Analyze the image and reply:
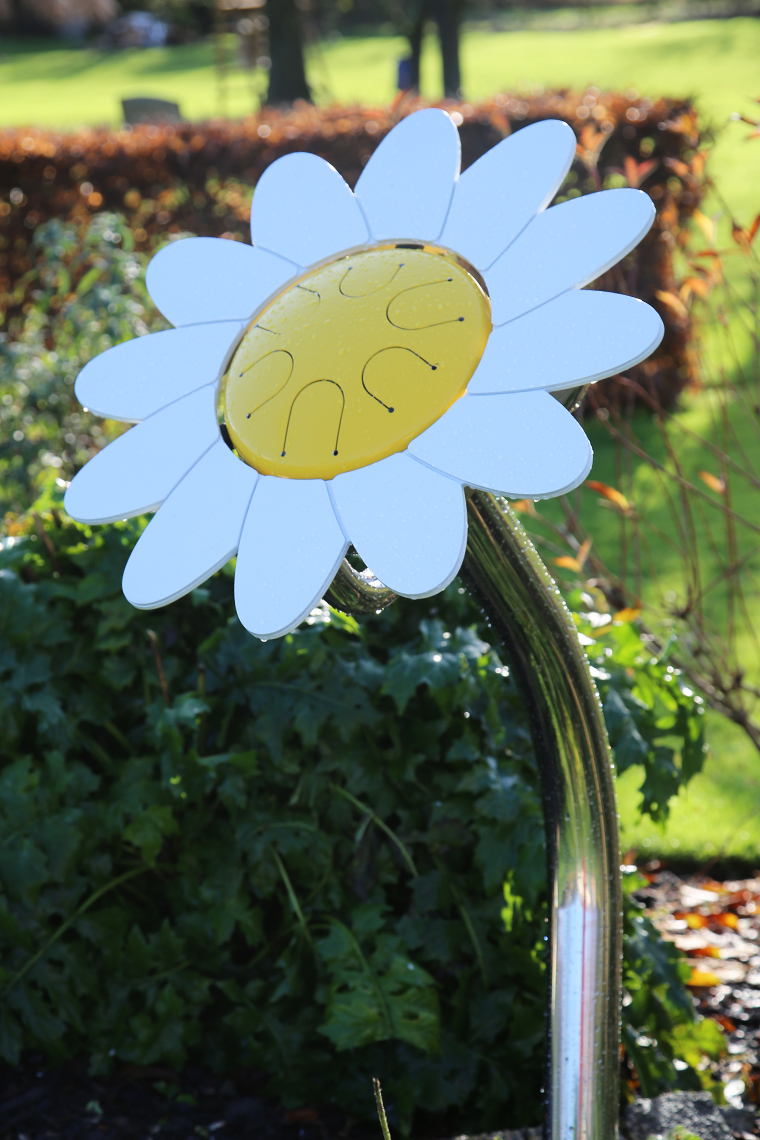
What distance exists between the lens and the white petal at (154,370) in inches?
42.7

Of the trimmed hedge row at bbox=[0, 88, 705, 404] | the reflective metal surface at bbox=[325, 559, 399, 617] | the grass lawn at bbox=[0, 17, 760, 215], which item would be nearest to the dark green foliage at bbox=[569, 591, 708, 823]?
the reflective metal surface at bbox=[325, 559, 399, 617]

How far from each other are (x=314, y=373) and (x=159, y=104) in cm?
1404

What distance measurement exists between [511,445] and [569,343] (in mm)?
111

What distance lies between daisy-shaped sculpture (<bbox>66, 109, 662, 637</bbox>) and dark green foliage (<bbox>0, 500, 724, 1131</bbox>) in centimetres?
82

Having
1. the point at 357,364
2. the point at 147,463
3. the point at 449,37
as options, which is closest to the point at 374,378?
the point at 357,364

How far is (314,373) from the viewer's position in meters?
0.96

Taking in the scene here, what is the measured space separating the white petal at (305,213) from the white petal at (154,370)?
13cm

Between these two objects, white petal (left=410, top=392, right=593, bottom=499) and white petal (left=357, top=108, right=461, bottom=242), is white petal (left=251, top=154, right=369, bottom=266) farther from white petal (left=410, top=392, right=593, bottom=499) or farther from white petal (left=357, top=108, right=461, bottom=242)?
white petal (left=410, top=392, right=593, bottom=499)

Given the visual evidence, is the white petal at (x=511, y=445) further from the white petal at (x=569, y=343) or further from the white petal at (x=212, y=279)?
the white petal at (x=212, y=279)

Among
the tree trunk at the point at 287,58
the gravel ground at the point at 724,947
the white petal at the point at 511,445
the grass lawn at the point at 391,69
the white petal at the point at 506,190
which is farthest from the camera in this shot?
the grass lawn at the point at 391,69

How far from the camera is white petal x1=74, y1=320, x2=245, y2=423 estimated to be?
1084mm

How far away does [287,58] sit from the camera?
16.2m

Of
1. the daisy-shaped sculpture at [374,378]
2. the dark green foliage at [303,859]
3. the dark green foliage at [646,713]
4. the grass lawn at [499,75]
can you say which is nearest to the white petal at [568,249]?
the daisy-shaped sculpture at [374,378]

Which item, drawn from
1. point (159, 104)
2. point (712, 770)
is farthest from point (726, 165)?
point (712, 770)
